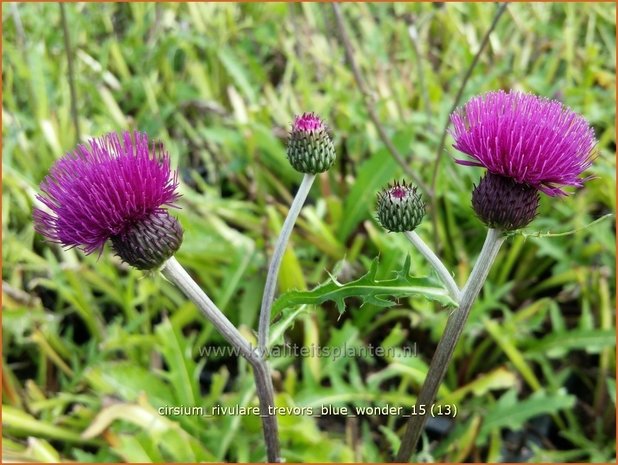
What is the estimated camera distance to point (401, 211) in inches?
50.1

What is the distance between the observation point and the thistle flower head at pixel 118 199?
A: 48.6 inches

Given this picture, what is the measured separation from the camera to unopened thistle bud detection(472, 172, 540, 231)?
1223mm

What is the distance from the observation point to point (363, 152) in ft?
11.5

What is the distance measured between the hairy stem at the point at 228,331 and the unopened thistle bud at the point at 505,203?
542mm

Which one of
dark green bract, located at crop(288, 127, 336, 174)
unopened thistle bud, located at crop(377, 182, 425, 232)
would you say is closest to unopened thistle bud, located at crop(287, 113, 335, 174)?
dark green bract, located at crop(288, 127, 336, 174)

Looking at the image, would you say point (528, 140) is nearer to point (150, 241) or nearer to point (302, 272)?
point (150, 241)

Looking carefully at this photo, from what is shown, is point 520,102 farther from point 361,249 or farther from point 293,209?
point 361,249

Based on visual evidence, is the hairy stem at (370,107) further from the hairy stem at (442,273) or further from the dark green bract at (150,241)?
the dark green bract at (150,241)

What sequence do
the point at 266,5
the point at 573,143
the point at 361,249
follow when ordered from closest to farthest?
the point at 573,143, the point at 361,249, the point at 266,5

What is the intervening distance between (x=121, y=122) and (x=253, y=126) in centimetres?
91

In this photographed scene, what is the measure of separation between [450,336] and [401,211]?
280mm

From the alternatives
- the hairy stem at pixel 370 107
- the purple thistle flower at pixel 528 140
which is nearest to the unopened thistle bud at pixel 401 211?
the purple thistle flower at pixel 528 140

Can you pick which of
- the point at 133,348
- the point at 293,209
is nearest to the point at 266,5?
the point at 133,348

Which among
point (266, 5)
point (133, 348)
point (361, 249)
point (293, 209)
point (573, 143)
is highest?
point (266, 5)
